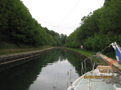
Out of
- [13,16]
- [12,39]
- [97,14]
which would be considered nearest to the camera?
[13,16]

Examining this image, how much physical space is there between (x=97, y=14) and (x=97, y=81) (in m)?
37.7

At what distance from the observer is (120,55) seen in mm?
5027

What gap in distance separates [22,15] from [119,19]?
2542cm

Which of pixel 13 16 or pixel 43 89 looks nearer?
pixel 43 89

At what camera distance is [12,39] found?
31000 millimetres

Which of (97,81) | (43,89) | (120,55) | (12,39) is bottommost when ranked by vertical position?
(43,89)

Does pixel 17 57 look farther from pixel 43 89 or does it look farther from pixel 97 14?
pixel 97 14

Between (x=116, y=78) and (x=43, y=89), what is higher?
(x=116, y=78)

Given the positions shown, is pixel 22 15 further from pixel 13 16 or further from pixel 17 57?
pixel 17 57

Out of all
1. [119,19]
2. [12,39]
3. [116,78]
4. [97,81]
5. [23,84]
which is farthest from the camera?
[12,39]

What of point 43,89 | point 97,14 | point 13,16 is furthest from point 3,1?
point 97,14

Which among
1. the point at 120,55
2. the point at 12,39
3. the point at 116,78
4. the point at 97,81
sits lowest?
the point at 97,81

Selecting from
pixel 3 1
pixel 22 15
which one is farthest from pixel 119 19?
pixel 22 15

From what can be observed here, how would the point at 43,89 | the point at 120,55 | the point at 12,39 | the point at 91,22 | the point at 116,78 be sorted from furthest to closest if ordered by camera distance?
1. the point at 91,22
2. the point at 12,39
3. the point at 43,89
4. the point at 120,55
5. the point at 116,78
